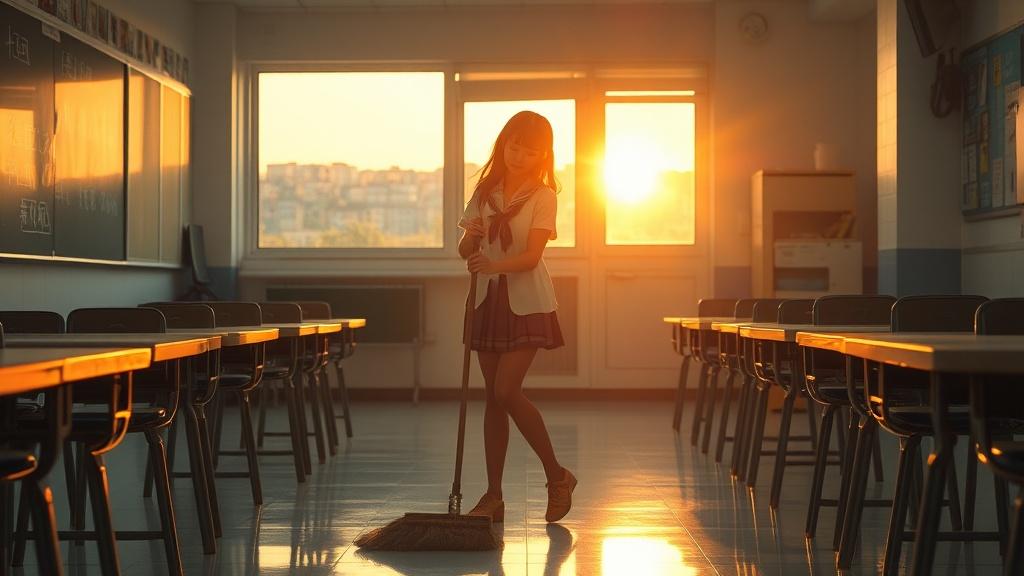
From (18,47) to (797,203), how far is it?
5.36 meters

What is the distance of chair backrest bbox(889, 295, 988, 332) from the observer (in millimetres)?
3230

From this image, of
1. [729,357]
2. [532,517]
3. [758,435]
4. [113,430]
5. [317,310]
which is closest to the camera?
[113,430]

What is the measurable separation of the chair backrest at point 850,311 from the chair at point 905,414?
30cm

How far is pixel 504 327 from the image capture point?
3793 mm

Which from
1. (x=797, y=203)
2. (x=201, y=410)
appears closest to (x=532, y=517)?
(x=201, y=410)

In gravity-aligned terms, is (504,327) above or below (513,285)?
below

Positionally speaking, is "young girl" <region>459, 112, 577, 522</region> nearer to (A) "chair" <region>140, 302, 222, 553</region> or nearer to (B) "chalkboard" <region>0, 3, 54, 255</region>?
(A) "chair" <region>140, 302, 222, 553</region>

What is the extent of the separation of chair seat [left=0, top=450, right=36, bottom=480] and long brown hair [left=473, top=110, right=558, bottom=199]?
2.08 metres

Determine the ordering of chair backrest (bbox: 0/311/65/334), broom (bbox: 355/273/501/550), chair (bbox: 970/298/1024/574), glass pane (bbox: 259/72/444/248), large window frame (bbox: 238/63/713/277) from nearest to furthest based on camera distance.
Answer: chair (bbox: 970/298/1024/574), broom (bbox: 355/273/501/550), chair backrest (bbox: 0/311/65/334), large window frame (bbox: 238/63/713/277), glass pane (bbox: 259/72/444/248)

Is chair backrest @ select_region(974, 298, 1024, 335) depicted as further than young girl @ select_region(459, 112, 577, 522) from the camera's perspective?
→ No

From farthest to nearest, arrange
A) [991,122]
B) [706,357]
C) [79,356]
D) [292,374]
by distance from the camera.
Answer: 1. [991,122]
2. [706,357]
3. [292,374]
4. [79,356]

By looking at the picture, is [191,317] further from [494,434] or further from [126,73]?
[126,73]

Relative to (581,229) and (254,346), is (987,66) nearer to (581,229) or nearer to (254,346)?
(581,229)

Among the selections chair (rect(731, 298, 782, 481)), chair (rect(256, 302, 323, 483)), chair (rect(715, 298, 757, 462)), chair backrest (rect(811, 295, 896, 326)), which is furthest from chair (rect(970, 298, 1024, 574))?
chair (rect(256, 302, 323, 483))
